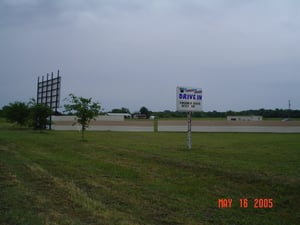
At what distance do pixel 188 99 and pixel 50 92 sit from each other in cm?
3789

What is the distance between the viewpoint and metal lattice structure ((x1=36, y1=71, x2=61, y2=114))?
49.3m

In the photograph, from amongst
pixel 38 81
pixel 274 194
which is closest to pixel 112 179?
pixel 274 194

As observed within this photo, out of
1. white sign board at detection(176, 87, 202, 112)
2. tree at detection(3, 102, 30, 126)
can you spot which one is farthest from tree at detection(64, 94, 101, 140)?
tree at detection(3, 102, 30, 126)

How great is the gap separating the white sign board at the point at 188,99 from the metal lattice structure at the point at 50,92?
34.3 m

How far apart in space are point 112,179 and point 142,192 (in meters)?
1.76

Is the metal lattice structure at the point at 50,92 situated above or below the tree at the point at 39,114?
above

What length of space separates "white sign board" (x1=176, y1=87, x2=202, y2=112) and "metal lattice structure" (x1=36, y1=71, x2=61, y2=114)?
1352 inches

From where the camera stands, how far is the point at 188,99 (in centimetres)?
1881

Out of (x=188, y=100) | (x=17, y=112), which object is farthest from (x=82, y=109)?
(x=17, y=112)
